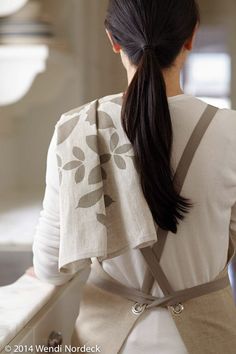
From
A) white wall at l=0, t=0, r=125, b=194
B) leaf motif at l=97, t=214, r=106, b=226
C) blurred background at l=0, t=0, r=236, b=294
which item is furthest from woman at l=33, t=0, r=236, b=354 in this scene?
white wall at l=0, t=0, r=125, b=194

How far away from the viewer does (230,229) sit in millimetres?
831

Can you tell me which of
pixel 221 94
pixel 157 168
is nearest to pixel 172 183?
pixel 157 168

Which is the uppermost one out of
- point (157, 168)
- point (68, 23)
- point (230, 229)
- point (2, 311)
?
point (68, 23)

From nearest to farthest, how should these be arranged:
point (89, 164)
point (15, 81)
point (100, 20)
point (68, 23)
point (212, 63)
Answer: point (89, 164) < point (15, 81) < point (68, 23) < point (100, 20) < point (212, 63)

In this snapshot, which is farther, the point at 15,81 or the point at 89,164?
the point at 15,81

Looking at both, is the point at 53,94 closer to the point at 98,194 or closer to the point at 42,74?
the point at 42,74

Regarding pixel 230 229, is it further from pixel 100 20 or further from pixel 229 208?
pixel 100 20

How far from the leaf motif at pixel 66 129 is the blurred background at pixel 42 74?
1.95 feet

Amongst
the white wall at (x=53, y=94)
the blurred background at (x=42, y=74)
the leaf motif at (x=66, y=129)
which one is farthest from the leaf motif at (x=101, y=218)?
the white wall at (x=53, y=94)

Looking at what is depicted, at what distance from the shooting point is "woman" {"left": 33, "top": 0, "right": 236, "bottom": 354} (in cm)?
75

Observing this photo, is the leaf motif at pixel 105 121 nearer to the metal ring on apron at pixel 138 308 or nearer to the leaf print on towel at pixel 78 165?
the leaf print on towel at pixel 78 165

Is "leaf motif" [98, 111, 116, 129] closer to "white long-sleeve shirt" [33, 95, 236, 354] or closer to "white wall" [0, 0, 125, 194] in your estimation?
"white long-sleeve shirt" [33, 95, 236, 354]

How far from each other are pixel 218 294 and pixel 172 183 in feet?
0.64

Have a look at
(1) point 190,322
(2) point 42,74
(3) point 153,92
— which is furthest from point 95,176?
(2) point 42,74
